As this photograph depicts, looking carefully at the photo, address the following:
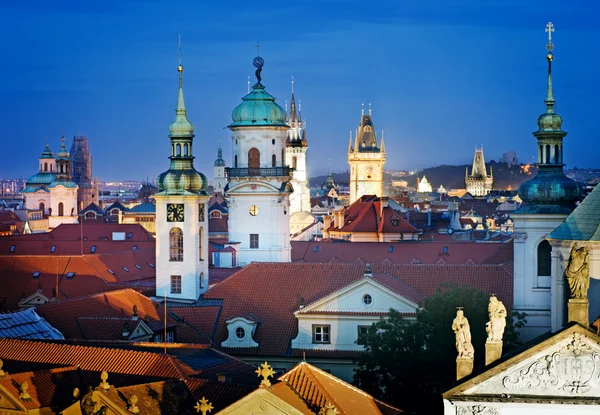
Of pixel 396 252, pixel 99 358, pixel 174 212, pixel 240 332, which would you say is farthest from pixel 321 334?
pixel 396 252

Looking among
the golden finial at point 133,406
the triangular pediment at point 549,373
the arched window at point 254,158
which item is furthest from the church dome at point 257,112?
the triangular pediment at point 549,373

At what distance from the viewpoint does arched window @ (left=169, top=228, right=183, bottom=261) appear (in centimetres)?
6462

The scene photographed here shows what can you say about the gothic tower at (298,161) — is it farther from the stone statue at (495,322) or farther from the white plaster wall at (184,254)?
the stone statue at (495,322)

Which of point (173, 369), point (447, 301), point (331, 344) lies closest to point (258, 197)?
point (331, 344)

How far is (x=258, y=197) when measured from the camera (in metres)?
75.3

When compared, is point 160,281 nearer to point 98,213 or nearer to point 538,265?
point 538,265

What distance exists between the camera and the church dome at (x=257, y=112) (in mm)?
75062

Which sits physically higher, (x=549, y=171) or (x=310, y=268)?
(x=549, y=171)

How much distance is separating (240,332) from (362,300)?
5248 millimetres

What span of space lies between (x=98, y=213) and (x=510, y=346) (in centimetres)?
15307

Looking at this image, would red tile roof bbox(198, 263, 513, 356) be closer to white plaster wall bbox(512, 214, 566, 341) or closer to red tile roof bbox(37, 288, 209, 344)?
white plaster wall bbox(512, 214, 566, 341)

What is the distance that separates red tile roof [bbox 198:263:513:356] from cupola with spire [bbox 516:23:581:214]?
3379 mm

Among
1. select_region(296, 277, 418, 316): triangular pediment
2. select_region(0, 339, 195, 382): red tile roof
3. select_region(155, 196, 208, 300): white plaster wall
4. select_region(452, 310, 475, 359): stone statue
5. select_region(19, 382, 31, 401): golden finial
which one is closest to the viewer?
select_region(452, 310, 475, 359): stone statue

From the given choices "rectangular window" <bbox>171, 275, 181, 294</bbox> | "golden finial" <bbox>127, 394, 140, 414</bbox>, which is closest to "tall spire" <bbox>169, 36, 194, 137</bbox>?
"rectangular window" <bbox>171, 275, 181, 294</bbox>
